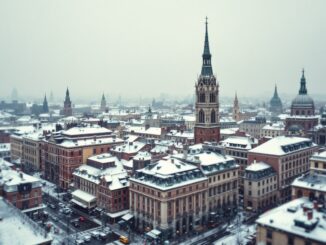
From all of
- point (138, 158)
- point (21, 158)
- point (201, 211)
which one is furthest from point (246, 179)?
point (21, 158)

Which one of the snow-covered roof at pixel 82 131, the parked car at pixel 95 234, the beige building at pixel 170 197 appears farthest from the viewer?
the snow-covered roof at pixel 82 131

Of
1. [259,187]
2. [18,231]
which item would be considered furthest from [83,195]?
[259,187]

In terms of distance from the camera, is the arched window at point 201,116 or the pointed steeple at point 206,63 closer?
the arched window at point 201,116

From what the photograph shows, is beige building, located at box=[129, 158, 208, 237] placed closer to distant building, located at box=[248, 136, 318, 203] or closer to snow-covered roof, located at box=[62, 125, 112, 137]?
distant building, located at box=[248, 136, 318, 203]

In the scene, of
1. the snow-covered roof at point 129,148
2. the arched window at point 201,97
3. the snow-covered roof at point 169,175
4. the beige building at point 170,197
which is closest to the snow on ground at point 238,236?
the beige building at point 170,197

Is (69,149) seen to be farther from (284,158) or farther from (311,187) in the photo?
(311,187)

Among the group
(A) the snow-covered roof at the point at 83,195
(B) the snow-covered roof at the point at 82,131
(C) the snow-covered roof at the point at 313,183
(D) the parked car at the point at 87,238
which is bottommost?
(D) the parked car at the point at 87,238

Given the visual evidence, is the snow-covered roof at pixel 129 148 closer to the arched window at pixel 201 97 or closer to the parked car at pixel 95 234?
the arched window at pixel 201 97
